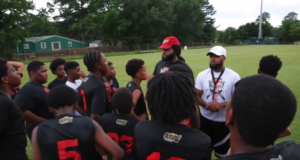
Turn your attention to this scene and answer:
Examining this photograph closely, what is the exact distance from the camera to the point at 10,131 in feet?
9.36

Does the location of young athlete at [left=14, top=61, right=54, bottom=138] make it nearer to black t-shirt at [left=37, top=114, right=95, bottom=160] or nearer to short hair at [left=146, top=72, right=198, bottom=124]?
black t-shirt at [left=37, top=114, right=95, bottom=160]

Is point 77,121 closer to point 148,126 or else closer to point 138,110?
point 148,126

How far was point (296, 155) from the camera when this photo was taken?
146 cm

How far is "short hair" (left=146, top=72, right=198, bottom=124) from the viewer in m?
2.27

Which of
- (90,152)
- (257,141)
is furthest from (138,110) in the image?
(257,141)

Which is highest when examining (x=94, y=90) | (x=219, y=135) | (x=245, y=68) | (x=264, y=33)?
(x=264, y=33)

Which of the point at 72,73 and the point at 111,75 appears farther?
the point at 72,73

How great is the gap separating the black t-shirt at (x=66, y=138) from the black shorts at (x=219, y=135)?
97.6 inches

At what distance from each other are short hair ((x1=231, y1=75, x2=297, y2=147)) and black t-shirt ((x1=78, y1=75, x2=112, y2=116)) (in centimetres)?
234

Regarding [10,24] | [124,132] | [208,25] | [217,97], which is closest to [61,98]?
[124,132]

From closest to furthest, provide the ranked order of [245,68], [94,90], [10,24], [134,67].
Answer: [94,90] < [134,67] < [245,68] < [10,24]

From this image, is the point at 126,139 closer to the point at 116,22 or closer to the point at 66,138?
the point at 66,138

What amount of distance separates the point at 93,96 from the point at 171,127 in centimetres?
166

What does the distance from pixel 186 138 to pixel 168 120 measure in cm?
24
